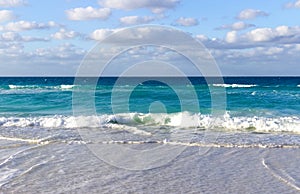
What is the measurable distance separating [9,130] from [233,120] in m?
10.4

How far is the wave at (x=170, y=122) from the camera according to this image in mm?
18030

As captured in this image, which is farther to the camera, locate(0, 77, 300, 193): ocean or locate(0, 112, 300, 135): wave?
locate(0, 112, 300, 135): wave

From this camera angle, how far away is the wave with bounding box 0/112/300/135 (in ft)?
59.2

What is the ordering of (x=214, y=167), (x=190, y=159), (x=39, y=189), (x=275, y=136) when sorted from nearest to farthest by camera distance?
(x=39, y=189) < (x=214, y=167) < (x=190, y=159) < (x=275, y=136)

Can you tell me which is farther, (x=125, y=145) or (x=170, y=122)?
(x=170, y=122)

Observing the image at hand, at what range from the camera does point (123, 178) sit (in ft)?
27.9

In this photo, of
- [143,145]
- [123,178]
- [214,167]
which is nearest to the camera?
[123,178]

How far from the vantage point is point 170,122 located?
66.3ft

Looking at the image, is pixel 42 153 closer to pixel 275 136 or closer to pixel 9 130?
pixel 9 130

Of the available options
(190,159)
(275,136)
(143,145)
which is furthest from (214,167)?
(275,136)

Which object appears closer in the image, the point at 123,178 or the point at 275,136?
the point at 123,178

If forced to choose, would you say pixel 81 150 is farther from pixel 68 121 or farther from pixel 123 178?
pixel 68 121

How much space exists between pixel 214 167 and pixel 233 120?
10.7 metres

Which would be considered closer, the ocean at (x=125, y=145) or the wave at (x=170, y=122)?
the ocean at (x=125, y=145)
